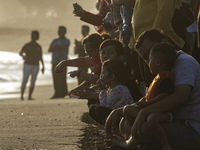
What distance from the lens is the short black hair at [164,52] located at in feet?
10.6

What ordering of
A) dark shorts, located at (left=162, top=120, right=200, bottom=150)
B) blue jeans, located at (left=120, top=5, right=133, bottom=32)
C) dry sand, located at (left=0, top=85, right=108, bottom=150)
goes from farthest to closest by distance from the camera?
blue jeans, located at (left=120, top=5, right=133, bottom=32)
dry sand, located at (left=0, top=85, right=108, bottom=150)
dark shorts, located at (left=162, top=120, right=200, bottom=150)

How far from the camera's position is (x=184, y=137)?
10.9 ft

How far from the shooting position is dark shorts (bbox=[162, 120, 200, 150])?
10.8ft

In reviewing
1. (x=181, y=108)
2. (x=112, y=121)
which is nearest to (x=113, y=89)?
(x=112, y=121)

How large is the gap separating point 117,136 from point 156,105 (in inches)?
25.5

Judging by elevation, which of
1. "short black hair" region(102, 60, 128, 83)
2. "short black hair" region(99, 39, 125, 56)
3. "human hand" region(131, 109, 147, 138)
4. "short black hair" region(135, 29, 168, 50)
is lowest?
"human hand" region(131, 109, 147, 138)

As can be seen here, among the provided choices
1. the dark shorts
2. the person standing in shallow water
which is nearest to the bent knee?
the dark shorts

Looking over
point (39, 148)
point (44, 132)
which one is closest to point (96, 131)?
point (44, 132)

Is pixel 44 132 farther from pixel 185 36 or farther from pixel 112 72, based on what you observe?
pixel 185 36

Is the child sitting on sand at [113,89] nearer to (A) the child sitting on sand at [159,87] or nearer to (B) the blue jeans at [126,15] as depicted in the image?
(A) the child sitting on sand at [159,87]

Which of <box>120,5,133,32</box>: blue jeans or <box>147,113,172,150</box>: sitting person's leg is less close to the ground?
<box>120,5,133,32</box>: blue jeans

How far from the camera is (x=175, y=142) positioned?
329 centimetres

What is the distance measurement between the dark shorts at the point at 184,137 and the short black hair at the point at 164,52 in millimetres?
415

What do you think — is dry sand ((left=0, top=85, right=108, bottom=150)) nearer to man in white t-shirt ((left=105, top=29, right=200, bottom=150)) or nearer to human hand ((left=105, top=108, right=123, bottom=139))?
human hand ((left=105, top=108, right=123, bottom=139))
